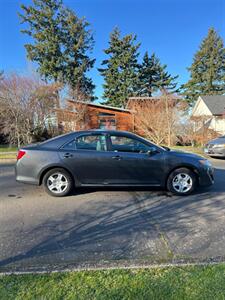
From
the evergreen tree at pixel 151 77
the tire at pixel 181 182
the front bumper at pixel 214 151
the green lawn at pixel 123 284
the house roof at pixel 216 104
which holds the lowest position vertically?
the green lawn at pixel 123 284

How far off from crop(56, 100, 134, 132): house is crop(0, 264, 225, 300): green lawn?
1724 centimetres

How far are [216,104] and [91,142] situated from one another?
1107 inches

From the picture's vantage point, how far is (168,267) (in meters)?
2.62

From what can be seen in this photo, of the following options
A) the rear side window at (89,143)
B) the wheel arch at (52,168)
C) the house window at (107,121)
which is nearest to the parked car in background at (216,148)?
the rear side window at (89,143)

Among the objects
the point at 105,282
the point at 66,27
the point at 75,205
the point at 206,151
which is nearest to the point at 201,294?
the point at 105,282

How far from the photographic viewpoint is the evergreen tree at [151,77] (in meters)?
40.2

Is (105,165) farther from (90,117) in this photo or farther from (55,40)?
(55,40)

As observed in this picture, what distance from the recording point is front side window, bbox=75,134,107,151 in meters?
5.52

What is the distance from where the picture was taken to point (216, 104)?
2953cm

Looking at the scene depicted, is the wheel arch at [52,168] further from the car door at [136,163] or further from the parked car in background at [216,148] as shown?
the parked car in background at [216,148]

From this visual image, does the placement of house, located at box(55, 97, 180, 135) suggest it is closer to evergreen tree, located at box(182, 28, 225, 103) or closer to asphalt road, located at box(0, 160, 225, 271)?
asphalt road, located at box(0, 160, 225, 271)

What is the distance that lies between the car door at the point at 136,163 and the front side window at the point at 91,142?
0.21 m

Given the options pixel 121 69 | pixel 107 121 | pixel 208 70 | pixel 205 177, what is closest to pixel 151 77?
pixel 121 69

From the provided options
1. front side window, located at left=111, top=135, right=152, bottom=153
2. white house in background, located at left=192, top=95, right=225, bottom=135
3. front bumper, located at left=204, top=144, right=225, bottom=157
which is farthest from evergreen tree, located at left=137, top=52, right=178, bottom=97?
front side window, located at left=111, top=135, right=152, bottom=153
